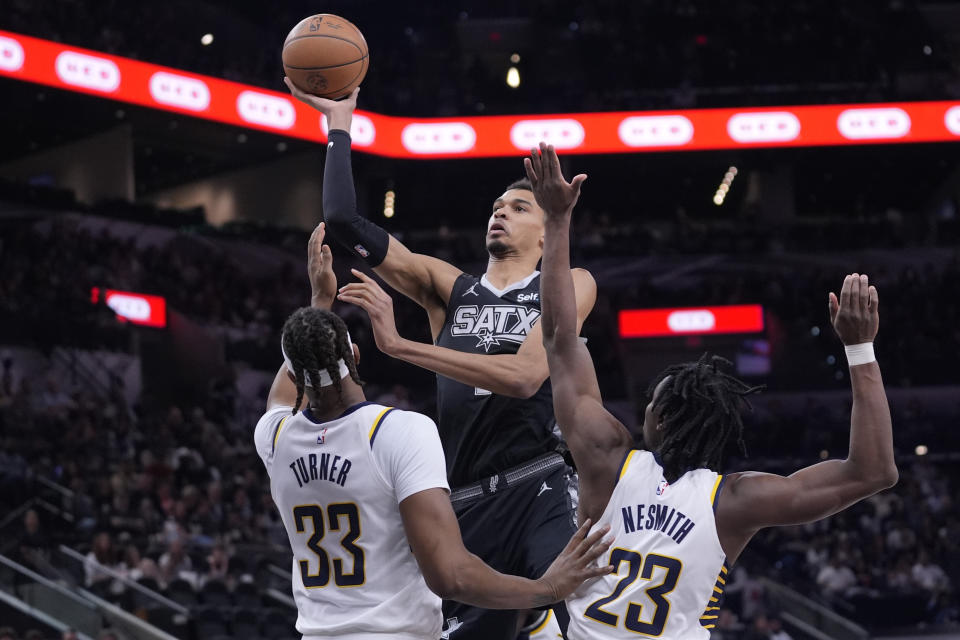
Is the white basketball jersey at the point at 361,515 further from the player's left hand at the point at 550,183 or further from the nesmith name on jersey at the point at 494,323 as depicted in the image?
the nesmith name on jersey at the point at 494,323

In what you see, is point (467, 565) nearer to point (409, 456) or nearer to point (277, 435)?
point (409, 456)

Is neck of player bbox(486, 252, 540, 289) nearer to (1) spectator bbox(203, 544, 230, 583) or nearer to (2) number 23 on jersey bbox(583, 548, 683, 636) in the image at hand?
(2) number 23 on jersey bbox(583, 548, 683, 636)

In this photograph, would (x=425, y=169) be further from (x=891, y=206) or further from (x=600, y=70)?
(x=891, y=206)

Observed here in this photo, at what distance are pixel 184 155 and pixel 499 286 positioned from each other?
22465mm

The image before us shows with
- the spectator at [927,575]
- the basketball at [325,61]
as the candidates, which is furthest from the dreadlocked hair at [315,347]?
the spectator at [927,575]

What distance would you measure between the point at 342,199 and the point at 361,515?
1.55 metres

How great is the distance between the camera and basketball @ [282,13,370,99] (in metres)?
5.14

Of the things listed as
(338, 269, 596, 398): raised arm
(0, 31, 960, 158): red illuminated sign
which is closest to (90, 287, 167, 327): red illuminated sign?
(0, 31, 960, 158): red illuminated sign

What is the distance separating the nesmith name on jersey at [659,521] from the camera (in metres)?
3.45

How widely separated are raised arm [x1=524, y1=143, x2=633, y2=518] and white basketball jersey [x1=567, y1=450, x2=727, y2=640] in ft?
0.24

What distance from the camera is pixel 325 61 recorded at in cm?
516

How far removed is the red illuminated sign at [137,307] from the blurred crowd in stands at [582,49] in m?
4.50

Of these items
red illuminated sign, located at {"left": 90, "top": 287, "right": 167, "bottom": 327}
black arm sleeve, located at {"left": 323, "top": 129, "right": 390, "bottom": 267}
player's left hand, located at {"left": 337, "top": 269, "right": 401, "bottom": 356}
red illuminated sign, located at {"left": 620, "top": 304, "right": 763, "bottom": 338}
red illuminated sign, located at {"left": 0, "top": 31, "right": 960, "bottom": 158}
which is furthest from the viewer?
red illuminated sign, located at {"left": 0, "top": 31, "right": 960, "bottom": 158}

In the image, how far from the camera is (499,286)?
5.08 metres
